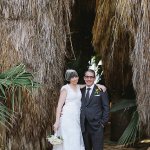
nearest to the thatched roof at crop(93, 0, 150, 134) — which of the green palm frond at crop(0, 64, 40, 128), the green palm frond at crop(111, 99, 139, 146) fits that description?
the green palm frond at crop(111, 99, 139, 146)

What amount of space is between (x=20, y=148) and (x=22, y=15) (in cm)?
206

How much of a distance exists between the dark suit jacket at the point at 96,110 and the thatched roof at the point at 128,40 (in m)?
0.76

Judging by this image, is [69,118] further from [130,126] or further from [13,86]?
[130,126]

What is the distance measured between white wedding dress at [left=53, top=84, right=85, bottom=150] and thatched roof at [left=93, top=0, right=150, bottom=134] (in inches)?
39.9

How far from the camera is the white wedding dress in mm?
6961

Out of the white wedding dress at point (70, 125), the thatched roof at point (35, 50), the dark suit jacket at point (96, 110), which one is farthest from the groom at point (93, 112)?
the thatched roof at point (35, 50)

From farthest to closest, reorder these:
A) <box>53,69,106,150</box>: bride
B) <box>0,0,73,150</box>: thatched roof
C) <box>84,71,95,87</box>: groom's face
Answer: <box>0,0,73,150</box>: thatched roof
<box>53,69,106,150</box>: bride
<box>84,71,95,87</box>: groom's face

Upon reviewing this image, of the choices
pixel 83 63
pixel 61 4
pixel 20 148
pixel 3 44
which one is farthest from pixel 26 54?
pixel 83 63

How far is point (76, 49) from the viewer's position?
10.7 metres

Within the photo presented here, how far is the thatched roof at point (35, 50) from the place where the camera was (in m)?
7.36

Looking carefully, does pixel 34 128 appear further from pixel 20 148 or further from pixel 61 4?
pixel 61 4

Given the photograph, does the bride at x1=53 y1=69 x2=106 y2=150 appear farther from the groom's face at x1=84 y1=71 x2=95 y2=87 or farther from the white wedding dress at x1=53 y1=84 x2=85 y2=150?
the groom's face at x1=84 y1=71 x2=95 y2=87

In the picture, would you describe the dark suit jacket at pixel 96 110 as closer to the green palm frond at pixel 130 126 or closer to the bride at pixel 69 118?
the bride at pixel 69 118

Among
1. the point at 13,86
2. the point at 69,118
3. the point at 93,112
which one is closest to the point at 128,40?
the point at 93,112
